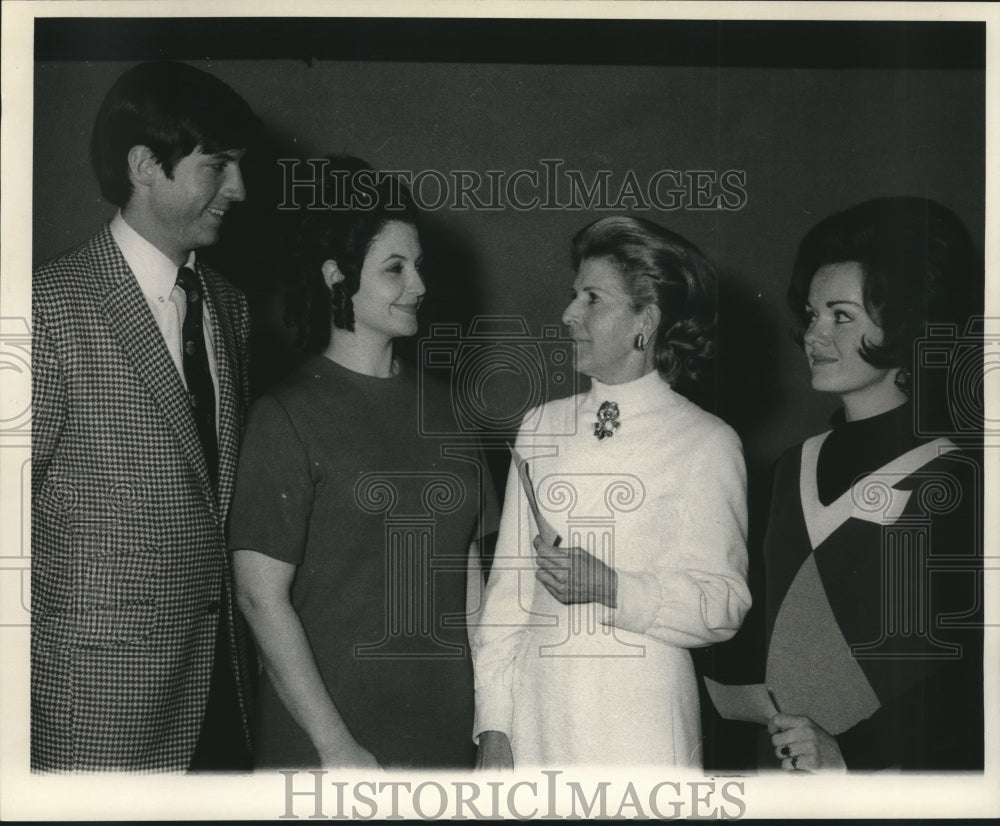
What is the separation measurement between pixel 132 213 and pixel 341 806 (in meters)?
1.27

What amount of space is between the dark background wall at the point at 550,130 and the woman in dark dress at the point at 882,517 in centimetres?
7

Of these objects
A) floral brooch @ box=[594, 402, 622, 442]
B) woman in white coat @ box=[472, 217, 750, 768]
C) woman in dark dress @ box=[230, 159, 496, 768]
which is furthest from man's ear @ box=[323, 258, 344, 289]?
floral brooch @ box=[594, 402, 622, 442]

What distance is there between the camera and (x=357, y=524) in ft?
7.83

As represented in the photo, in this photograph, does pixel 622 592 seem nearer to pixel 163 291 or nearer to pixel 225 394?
pixel 225 394

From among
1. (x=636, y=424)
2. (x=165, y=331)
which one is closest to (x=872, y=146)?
(x=636, y=424)

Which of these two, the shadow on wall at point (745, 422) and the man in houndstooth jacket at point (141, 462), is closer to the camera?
the man in houndstooth jacket at point (141, 462)

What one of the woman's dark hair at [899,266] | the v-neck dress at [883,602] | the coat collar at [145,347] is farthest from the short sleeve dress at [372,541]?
the woman's dark hair at [899,266]

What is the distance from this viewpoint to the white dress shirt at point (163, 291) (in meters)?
2.33

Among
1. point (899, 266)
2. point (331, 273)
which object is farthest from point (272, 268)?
point (899, 266)

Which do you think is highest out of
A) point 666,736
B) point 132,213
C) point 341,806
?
point 132,213

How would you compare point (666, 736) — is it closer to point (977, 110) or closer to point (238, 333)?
point (238, 333)

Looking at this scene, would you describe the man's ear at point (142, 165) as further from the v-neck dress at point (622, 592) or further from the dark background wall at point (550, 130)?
the v-neck dress at point (622, 592)

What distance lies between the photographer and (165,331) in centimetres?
233

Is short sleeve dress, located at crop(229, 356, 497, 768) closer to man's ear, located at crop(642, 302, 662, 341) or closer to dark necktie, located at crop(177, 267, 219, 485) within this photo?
dark necktie, located at crop(177, 267, 219, 485)
